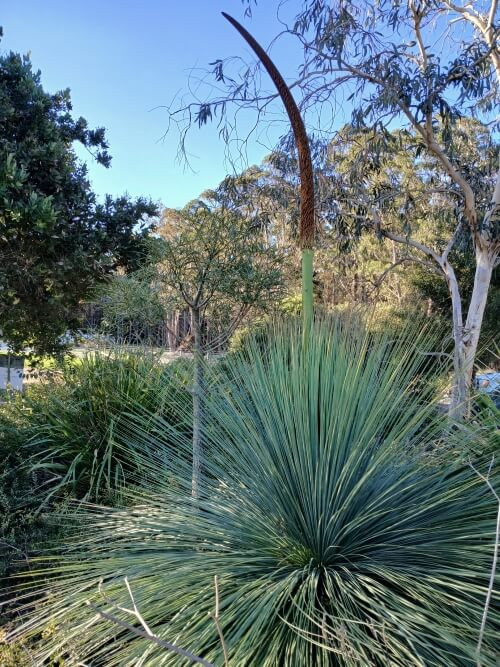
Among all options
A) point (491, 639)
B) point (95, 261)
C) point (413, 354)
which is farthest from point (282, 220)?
point (491, 639)

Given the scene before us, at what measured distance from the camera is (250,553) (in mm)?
2020

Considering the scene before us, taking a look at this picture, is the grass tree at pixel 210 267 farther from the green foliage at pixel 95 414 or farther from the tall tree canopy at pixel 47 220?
the tall tree canopy at pixel 47 220

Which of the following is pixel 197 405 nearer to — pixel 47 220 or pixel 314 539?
pixel 314 539

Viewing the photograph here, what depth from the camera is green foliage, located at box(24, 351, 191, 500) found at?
4090 millimetres

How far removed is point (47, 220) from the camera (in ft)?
15.8

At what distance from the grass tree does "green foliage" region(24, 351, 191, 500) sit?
66cm

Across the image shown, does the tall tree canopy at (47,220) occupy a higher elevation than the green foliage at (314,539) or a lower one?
higher

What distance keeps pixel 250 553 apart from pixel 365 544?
1.48 ft

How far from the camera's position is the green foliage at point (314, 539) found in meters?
1.64

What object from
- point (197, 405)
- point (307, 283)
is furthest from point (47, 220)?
point (307, 283)

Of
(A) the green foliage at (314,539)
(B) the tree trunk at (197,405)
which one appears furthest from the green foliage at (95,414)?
(A) the green foliage at (314,539)

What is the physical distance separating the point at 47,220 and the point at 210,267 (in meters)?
2.15

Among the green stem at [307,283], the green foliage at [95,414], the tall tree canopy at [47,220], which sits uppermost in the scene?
the tall tree canopy at [47,220]

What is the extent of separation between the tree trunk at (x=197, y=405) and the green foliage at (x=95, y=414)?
460 mm
